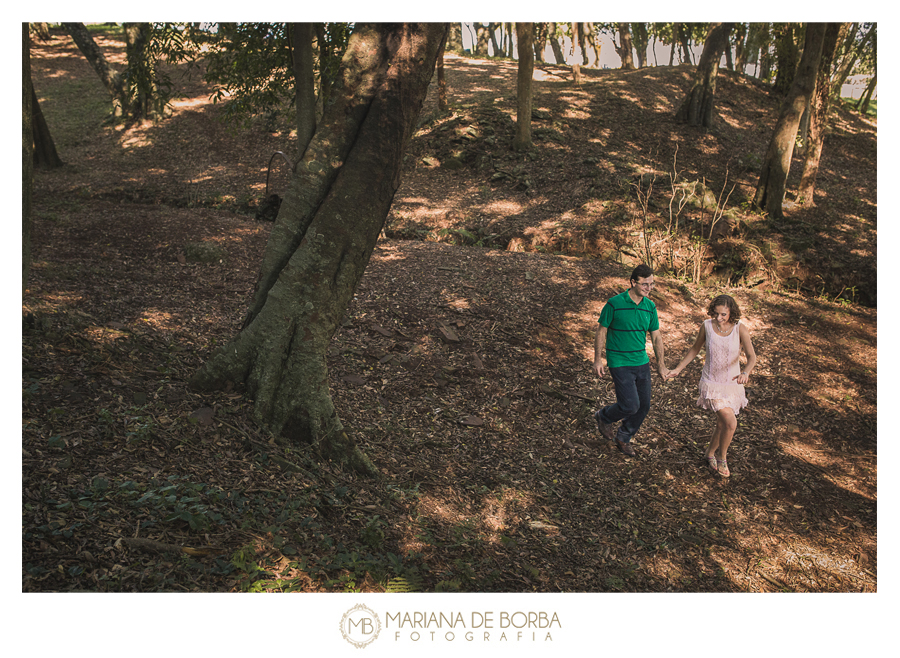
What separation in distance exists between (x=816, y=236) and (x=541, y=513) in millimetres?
10582

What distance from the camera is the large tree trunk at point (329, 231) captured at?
12.8 feet

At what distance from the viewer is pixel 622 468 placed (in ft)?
17.4

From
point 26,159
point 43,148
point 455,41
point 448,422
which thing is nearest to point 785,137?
point 448,422

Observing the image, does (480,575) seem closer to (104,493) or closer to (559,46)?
(104,493)

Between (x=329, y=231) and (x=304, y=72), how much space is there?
599 centimetres

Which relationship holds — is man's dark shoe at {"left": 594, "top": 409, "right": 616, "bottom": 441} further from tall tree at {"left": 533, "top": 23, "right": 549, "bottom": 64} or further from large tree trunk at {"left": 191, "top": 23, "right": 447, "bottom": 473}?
tall tree at {"left": 533, "top": 23, "right": 549, "bottom": 64}

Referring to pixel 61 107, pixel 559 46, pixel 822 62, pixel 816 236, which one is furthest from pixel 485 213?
pixel 559 46

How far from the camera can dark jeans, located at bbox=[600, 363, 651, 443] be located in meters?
5.32

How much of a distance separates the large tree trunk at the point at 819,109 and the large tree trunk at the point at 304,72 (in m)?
10.9

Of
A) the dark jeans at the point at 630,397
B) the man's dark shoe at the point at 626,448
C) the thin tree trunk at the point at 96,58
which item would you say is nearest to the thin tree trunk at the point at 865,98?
the dark jeans at the point at 630,397

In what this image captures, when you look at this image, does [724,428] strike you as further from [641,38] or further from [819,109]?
[641,38]

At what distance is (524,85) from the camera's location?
15125mm

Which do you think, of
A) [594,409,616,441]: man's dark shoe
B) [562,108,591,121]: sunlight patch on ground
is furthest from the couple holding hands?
[562,108,591,121]: sunlight patch on ground

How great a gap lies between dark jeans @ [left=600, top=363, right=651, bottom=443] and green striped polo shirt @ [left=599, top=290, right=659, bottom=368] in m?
0.09
